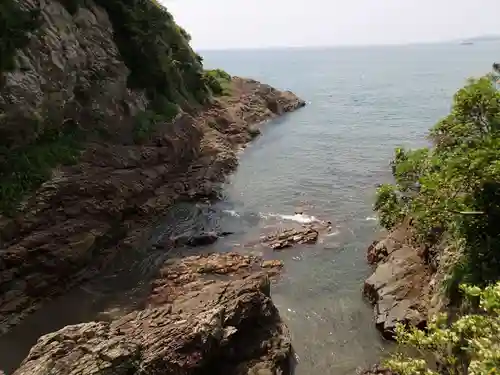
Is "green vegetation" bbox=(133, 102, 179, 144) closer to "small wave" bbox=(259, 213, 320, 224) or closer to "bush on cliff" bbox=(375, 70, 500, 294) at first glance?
"small wave" bbox=(259, 213, 320, 224)

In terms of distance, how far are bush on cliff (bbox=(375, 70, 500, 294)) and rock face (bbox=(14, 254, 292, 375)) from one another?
8418 mm

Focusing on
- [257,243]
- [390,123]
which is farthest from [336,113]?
[257,243]

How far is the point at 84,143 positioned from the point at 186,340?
20399mm

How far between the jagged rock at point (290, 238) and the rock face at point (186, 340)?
719 cm

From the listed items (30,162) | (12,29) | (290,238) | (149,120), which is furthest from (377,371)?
(149,120)

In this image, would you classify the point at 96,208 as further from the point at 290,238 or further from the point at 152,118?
the point at 152,118

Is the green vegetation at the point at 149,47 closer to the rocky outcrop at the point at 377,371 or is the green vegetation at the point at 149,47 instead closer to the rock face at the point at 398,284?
the rock face at the point at 398,284

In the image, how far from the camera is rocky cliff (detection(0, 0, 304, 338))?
89.0 ft

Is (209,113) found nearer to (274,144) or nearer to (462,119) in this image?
(274,144)

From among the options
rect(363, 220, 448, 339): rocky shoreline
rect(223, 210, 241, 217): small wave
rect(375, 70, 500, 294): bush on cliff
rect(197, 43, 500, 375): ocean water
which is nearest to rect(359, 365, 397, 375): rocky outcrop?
rect(197, 43, 500, 375): ocean water

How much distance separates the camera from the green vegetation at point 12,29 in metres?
29.7

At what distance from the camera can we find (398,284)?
2427 centimetres

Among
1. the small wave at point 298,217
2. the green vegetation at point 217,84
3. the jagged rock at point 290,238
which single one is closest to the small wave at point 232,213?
the small wave at point 298,217

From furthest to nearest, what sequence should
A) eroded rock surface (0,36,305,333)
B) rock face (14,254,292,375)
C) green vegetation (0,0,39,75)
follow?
1. green vegetation (0,0,39,75)
2. eroded rock surface (0,36,305,333)
3. rock face (14,254,292,375)
